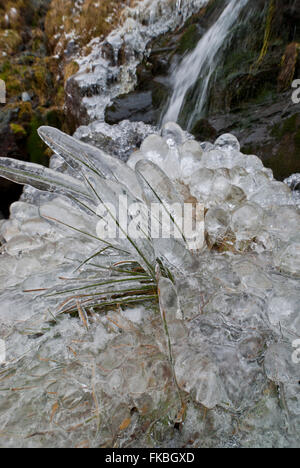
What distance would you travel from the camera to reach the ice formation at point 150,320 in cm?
106

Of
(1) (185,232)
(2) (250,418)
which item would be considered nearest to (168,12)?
(1) (185,232)

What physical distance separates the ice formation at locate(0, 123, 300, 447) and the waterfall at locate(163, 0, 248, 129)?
5.26 ft

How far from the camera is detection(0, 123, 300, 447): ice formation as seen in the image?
3.48 ft

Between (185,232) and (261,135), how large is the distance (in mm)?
1587

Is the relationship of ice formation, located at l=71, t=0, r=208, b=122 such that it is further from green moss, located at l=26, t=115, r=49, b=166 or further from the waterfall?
green moss, located at l=26, t=115, r=49, b=166

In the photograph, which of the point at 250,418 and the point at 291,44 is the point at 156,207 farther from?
the point at 291,44

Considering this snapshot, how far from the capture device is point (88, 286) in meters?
1.35
